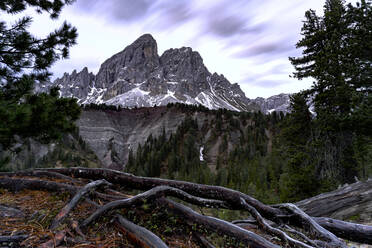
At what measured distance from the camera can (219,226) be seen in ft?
7.03

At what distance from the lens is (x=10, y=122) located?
4.49 meters

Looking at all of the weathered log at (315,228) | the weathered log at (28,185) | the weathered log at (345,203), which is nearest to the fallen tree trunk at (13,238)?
the weathered log at (28,185)

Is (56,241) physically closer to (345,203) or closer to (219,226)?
(219,226)

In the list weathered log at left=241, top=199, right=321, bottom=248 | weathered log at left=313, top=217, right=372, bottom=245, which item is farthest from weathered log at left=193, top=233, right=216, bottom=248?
weathered log at left=313, top=217, right=372, bottom=245

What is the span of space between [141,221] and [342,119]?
510 inches

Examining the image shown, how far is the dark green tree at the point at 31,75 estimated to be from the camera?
17.2ft

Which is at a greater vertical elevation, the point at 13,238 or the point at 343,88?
the point at 343,88

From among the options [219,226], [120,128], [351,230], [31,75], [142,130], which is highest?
[31,75]

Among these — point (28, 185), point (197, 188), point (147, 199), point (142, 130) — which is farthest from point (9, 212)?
point (142, 130)

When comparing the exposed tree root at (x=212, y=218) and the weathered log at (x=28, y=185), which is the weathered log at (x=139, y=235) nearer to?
the exposed tree root at (x=212, y=218)

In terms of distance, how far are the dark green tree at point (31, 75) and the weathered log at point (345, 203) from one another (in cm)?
825

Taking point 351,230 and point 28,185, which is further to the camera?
point 28,185

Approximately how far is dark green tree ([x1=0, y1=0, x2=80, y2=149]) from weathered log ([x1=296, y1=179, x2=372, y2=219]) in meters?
8.25

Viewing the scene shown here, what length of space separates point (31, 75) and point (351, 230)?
7983 millimetres
